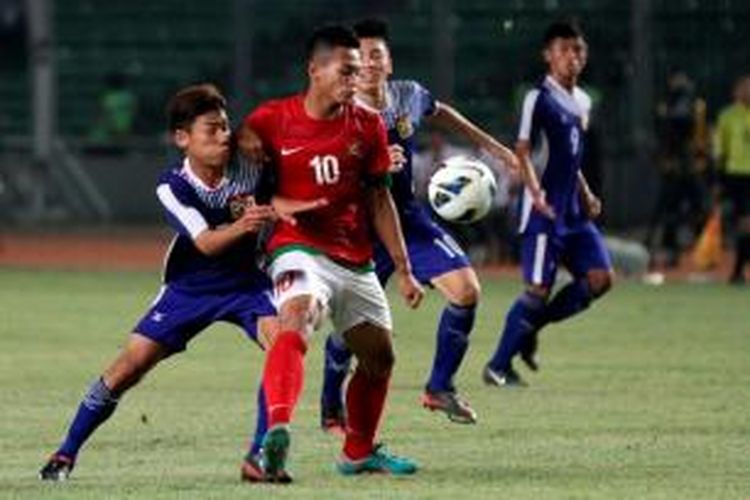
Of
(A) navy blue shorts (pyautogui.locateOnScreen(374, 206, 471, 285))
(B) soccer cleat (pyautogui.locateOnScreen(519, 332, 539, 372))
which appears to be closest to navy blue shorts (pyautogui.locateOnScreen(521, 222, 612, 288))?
(B) soccer cleat (pyautogui.locateOnScreen(519, 332, 539, 372))

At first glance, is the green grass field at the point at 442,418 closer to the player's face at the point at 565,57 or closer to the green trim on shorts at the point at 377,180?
the green trim on shorts at the point at 377,180

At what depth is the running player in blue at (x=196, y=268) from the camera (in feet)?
39.0

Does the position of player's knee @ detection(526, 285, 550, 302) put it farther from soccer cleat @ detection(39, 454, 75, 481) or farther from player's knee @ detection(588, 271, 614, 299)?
soccer cleat @ detection(39, 454, 75, 481)

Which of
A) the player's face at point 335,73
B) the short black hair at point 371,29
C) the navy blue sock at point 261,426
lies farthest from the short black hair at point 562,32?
the navy blue sock at point 261,426

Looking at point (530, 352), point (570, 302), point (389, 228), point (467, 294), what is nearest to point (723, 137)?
point (530, 352)

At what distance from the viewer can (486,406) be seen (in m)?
15.7

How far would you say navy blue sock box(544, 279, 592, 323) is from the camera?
1756 cm

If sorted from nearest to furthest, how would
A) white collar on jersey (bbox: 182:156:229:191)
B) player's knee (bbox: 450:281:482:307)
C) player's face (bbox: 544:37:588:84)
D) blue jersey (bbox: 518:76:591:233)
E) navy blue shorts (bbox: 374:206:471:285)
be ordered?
white collar on jersey (bbox: 182:156:229:191)
navy blue shorts (bbox: 374:206:471:285)
player's knee (bbox: 450:281:482:307)
player's face (bbox: 544:37:588:84)
blue jersey (bbox: 518:76:591:233)

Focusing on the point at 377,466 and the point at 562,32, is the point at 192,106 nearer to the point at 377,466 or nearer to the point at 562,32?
the point at 377,466

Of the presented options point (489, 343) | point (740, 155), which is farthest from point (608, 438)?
point (740, 155)

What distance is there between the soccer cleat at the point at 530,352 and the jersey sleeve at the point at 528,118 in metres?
1.30

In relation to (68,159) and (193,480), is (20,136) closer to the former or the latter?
(68,159)

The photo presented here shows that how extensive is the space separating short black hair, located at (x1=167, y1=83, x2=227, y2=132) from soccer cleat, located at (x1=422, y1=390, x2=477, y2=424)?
3141 mm

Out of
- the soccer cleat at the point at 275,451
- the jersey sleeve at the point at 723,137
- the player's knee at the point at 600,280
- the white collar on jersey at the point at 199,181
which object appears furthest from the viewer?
the jersey sleeve at the point at 723,137
